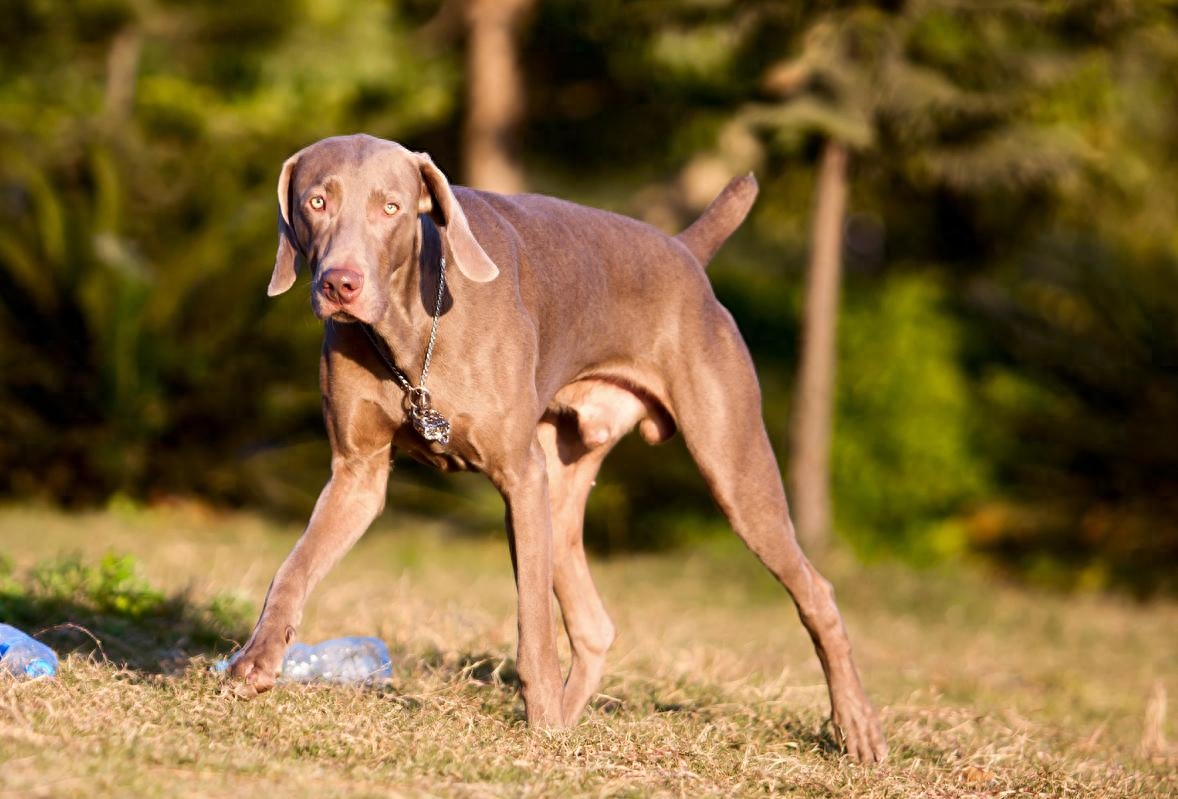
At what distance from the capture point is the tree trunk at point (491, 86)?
569 inches

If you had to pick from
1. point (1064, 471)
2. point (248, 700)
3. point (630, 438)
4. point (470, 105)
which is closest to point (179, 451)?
point (630, 438)

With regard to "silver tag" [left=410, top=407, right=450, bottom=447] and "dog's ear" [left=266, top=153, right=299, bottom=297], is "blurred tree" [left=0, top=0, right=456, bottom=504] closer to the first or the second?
"dog's ear" [left=266, top=153, right=299, bottom=297]

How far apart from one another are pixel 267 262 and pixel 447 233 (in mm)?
7283

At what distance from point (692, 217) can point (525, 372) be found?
8.11 metres

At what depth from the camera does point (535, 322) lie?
4902 millimetres

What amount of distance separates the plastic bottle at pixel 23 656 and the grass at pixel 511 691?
0.07 meters

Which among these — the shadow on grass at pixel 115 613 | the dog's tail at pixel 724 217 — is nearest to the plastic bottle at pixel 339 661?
the shadow on grass at pixel 115 613

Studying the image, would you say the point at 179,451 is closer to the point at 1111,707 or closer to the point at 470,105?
the point at 470,105

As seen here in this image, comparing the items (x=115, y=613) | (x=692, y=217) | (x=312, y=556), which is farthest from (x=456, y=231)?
(x=692, y=217)

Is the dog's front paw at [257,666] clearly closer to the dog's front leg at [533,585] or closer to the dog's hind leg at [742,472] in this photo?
the dog's front leg at [533,585]

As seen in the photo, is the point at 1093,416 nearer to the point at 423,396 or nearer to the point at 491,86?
the point at 491,86

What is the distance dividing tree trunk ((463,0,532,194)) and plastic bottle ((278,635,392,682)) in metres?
9.05


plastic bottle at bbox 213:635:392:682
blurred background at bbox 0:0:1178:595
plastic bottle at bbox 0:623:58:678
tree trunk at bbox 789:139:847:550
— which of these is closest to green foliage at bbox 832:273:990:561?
blurred background at bbox 0:0:1178:595

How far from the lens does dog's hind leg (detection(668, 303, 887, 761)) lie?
5.40 metres
